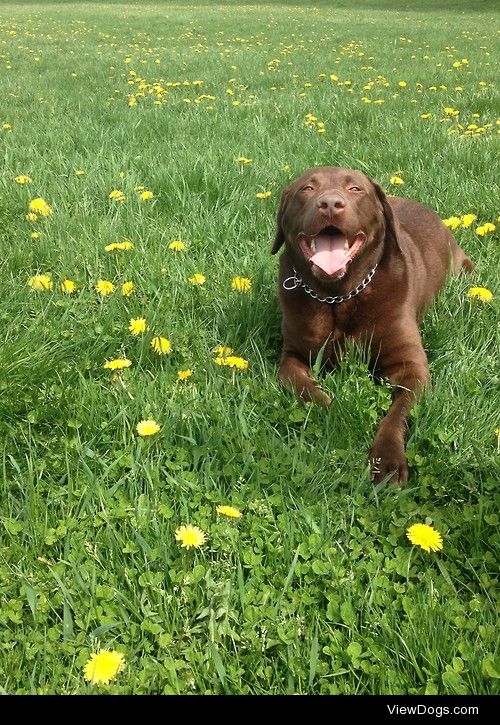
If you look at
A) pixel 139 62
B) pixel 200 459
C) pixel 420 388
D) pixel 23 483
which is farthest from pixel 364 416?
pixel 139 62

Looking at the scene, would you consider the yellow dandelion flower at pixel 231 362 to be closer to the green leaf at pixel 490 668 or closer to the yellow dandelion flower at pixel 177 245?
the yellow dandelion flower at pixel 177 245

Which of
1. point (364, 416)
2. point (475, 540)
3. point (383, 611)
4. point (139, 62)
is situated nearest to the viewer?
point (383, 611)

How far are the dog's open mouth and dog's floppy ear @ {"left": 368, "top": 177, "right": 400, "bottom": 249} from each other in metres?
0.27

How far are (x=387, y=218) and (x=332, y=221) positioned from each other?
49cm

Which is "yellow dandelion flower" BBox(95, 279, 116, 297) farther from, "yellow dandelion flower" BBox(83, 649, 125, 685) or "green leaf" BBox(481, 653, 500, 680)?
"green leaf" BBox(481, 653, 500, 680)

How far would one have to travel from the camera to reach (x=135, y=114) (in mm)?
6684

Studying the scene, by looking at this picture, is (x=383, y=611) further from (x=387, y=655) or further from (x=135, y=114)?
(x=135, y=114)

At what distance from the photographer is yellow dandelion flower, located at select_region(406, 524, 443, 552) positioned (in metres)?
1.69

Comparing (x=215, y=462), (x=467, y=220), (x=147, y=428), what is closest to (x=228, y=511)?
(x=215, y=462)

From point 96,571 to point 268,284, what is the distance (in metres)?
1.99

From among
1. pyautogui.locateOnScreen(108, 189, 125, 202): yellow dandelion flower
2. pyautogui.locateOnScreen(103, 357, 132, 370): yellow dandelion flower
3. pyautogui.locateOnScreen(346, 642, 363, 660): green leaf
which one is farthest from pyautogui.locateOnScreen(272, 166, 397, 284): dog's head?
pyautogui.locateOnScreen(108, 189, 125, 202): yellow dandelion flower

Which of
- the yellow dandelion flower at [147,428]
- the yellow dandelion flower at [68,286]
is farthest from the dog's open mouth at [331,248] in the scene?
the yellow dandelion flower at [68,286]

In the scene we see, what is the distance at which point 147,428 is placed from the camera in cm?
207

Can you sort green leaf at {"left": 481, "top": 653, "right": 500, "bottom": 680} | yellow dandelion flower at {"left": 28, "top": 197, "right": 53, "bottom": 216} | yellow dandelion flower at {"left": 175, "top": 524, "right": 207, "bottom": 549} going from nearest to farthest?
green leaf at {"left": 481, "top": 653, "right": 500, "bottom": 680} < yellow dandelion flower at {"left": 175, "top": 524, "right": 207, "bottom": 549} < yellow dandelion flower at {"left": 28, "top": 197, "right": 53, "bottom": 216}
